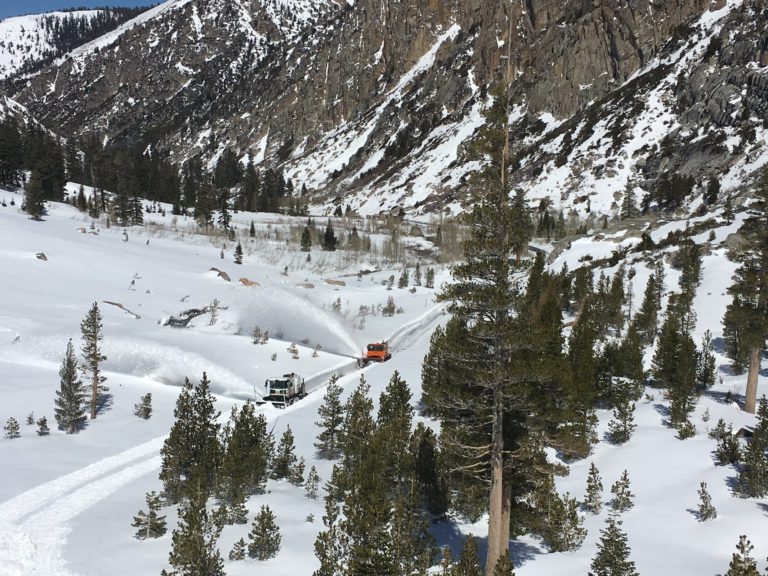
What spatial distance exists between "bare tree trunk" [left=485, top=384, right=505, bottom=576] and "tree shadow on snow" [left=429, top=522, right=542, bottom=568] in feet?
7.00

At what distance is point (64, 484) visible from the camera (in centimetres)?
1708

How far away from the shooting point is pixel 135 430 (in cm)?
2320

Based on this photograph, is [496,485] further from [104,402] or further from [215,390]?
[104,402]

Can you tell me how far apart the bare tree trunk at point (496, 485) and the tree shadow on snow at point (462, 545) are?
2.13 metres

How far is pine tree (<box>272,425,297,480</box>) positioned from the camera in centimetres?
1836

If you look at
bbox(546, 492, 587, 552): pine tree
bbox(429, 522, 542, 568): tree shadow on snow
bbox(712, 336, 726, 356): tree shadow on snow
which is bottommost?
bbox(429, 522, 542, 568): tree shadow on snow

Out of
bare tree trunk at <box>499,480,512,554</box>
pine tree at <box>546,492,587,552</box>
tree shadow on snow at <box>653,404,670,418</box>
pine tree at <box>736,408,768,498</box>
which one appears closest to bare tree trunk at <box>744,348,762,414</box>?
tree shadow on snow at <box>653,404,670,418</box>

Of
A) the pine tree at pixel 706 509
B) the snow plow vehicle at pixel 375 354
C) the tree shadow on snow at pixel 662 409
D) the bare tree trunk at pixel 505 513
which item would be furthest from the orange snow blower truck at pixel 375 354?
the pine tree at pixel 706 509

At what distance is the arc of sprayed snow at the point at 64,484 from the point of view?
1480 cm

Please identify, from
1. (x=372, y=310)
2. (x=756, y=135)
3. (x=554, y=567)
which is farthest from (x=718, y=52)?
(x=554, y=567)

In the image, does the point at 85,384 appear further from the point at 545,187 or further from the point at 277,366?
the point at 545,187

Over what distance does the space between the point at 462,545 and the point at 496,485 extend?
140 inches

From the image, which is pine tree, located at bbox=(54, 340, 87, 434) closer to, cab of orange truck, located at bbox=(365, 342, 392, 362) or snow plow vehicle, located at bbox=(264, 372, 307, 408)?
snow plow vehicle, located at bbox=(264, 372, 307, 408)

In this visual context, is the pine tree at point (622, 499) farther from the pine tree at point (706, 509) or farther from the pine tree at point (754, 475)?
the pine tree at point (754, 475)
